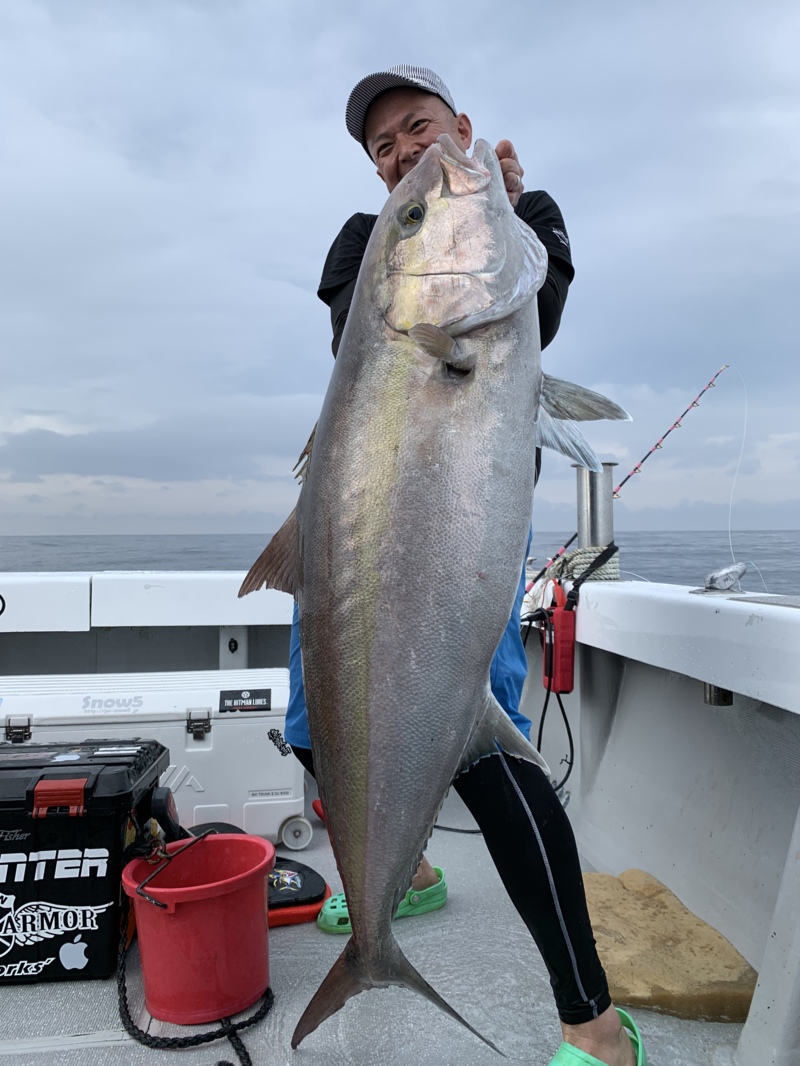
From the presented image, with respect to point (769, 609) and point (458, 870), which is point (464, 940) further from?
point (769, 609)

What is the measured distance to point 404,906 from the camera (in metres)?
3.03

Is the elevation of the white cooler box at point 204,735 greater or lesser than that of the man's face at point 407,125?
lesser

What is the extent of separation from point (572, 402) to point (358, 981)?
1332 mm

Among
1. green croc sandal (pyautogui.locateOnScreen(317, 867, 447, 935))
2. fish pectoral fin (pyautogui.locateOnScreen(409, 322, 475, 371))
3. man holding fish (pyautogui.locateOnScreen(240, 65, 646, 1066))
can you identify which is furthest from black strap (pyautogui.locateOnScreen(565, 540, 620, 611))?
fish pectoral fin (pyautogui.locateOnScreen(409, 322, 475, 371))

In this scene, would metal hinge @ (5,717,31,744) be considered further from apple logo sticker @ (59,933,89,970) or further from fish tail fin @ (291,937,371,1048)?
fish tail fin @ (291,937,371,1048)

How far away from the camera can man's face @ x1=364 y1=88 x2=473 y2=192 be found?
231 cm

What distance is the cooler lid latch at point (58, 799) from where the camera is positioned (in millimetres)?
2646

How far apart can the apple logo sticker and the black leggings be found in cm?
160

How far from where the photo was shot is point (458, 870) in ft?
11.6

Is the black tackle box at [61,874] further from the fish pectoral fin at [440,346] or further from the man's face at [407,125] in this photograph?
the man's face at [407,125]

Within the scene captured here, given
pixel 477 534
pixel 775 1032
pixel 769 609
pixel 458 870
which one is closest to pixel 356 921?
pixel 477 534

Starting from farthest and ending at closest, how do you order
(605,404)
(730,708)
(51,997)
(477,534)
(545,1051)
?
(730,708)
(51,997)
(545,1051)
(605,404)
(477,534)

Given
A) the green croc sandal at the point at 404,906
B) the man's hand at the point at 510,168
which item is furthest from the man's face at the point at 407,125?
the green croc sandal at the point at 404,906

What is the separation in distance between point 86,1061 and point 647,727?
7.78 ft
